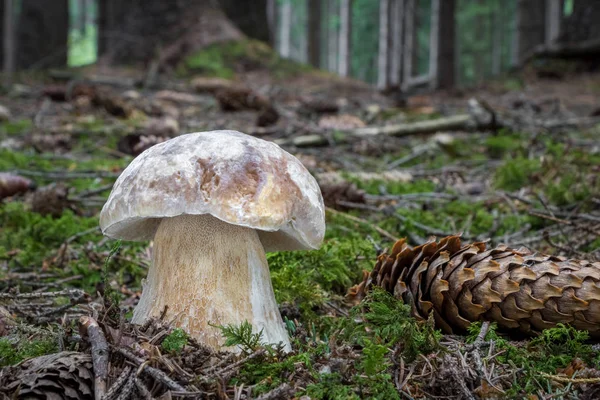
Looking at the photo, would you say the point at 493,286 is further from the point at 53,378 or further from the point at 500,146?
the point at 500,146

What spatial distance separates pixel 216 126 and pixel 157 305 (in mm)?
4104

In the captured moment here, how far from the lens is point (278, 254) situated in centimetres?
253

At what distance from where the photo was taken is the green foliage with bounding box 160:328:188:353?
5.32ft

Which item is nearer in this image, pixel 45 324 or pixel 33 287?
pixel 45 324

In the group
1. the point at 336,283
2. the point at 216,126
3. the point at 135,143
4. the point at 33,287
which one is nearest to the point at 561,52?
the point at 216,126

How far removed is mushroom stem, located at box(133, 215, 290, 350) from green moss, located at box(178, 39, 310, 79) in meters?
8.16

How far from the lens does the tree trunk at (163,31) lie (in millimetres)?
10000

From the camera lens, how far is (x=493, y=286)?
1.86 metres

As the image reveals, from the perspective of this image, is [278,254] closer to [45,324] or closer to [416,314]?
[416,314]

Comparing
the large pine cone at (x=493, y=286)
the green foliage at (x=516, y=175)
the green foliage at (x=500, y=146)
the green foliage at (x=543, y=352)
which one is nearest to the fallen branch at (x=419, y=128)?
the green foliage at (x=500, y=146)

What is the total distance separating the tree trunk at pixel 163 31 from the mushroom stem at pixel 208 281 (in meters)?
8.66

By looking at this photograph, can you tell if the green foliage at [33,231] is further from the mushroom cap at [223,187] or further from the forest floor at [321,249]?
the mushroom cap at [223,187]

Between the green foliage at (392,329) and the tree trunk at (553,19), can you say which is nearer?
the green foliage at (392,329)

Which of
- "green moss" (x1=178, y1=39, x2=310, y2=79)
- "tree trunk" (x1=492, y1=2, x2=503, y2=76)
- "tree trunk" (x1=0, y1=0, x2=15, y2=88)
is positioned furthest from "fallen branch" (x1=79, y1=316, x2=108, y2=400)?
"tree trunk" (x1=492, y1=2, x2=503, y2=76)
